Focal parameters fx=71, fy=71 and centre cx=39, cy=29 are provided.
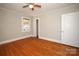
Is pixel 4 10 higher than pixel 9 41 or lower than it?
higher

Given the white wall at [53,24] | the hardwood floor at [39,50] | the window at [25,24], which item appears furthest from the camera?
the window at [25,24]

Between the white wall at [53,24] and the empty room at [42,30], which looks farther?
the white wall at [53,24]

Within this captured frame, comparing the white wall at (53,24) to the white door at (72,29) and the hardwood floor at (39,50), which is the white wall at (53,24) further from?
the hardwood floor at (39,50)

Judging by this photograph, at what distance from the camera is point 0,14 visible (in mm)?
3105

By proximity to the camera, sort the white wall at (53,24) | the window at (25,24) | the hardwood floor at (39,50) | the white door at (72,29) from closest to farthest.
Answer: the hardwood floor at (39,50)
the white door at (72,29)
the white wall at (53,24)
the window at (25,24)

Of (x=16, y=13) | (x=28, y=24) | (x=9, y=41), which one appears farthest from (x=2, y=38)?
(x=28, y=24)

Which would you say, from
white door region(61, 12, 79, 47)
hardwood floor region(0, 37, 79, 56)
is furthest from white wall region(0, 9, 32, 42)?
white door region(61, 12, 79, 47)

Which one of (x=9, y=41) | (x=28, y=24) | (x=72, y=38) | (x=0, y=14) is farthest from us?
(x=28, y=24)

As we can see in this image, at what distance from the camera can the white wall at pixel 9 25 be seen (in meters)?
3.21

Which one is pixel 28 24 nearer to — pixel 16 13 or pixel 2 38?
pixel 16 13

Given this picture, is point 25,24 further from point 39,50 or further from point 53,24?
point 39,50

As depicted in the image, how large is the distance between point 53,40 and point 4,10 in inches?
109

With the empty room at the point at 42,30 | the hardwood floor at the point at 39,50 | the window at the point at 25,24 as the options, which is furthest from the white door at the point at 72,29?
the window at the point at 25,24

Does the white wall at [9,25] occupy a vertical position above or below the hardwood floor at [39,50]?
above
